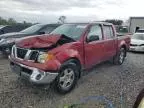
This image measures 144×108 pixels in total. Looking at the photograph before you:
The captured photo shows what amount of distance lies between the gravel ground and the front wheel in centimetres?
16

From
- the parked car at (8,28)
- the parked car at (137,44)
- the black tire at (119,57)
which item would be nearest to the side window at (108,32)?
the black tire at (119,57)

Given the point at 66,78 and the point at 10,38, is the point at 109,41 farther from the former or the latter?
the point at 10,38

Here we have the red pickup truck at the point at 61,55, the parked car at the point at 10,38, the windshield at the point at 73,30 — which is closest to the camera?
the red pickup truck at the point at 61,55

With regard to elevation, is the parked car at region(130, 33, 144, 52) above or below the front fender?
below

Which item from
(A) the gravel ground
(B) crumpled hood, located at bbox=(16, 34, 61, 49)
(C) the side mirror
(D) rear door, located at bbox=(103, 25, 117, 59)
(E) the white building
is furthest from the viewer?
(E) the white building

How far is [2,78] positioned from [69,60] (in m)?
2.12

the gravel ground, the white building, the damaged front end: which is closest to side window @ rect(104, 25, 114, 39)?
the gravel ground

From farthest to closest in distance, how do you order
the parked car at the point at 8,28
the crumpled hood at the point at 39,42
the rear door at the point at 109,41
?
1. the parked car at the point at 8,28
2. the rear door at the point at 109,41
3. the crumpled hood at the point at 39,42

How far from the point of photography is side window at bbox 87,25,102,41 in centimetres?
706

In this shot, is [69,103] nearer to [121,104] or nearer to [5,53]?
[121,104]

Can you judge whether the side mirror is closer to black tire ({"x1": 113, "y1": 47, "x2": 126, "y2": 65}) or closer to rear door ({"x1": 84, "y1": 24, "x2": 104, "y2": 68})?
rear door ({"x1": 84, "y1": 24, "x2": 104, "y2": 68})

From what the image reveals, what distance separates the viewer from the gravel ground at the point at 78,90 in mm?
5359

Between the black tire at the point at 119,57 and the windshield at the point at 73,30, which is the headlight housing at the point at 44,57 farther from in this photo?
the black tire at the point at 119,57

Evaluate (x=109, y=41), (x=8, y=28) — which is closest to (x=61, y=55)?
(x=109, y=41)
